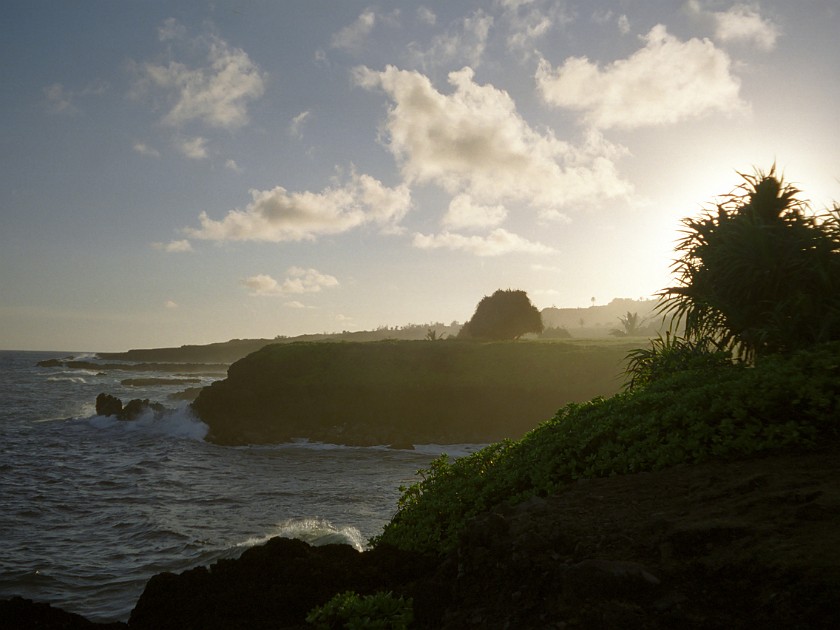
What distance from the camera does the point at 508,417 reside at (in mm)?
35906

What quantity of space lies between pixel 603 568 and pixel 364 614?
2.44 m

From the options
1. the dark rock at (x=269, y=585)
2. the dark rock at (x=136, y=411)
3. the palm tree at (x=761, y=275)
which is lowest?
the dark rock at (x=136, y=411)

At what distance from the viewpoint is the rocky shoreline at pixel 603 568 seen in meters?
4.22

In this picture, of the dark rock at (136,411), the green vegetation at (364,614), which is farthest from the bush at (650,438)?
the dark rock at (136,411)

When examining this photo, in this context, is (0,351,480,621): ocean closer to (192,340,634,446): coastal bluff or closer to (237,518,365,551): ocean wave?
(237,518,365,551): ocean wave

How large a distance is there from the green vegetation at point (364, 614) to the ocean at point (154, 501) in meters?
6.61

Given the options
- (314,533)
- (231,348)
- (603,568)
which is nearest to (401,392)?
(314,533)

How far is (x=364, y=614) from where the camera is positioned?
5699mm

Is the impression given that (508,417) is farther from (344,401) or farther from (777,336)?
(777,336)

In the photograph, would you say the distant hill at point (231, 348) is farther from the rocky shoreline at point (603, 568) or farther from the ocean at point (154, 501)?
the rocky shoreline at point (603, 568)

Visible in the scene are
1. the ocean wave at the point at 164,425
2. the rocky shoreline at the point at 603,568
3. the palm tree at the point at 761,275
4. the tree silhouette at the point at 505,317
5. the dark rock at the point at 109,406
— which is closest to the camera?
the rocky shoreline at the point at 603,568

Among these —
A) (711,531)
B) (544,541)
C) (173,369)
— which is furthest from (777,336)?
(173,369)

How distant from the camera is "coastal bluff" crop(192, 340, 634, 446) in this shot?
115 ft

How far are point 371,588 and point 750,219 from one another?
10484mm
